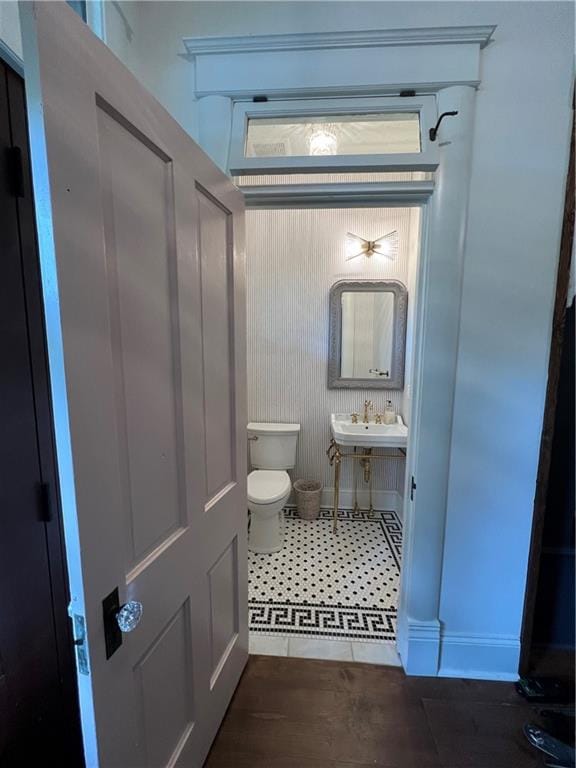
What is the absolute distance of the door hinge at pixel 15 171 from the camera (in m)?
0.77

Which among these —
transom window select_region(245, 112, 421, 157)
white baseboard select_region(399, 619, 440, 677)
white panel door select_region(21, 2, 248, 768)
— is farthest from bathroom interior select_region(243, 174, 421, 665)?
white panel door select_region(21, 2, 248, 768)

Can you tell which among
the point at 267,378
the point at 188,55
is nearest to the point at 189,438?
the point at 188,55

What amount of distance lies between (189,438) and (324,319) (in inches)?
80.0

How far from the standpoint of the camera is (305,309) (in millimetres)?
2746

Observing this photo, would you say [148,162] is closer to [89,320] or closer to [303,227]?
[89,320]

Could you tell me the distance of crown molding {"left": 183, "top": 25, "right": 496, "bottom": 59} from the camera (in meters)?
1.14

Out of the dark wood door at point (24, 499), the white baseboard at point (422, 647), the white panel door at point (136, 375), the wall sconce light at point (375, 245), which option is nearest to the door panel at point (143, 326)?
the white panel door at point (136, 375)

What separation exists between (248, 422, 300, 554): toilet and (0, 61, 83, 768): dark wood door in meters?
1.34

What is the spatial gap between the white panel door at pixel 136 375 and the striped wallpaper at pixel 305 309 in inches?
63.0

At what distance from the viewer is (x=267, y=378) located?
2.86 m

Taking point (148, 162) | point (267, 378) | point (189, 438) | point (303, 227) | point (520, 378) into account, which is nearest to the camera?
point (148, 162)

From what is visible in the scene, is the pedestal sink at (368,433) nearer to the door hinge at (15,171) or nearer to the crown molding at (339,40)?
the crown molding at (339,40)

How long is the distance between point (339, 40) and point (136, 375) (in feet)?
4.52

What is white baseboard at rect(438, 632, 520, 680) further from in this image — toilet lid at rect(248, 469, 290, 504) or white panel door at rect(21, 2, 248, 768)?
toilet lid at rect(248, 469, 290, 504)
